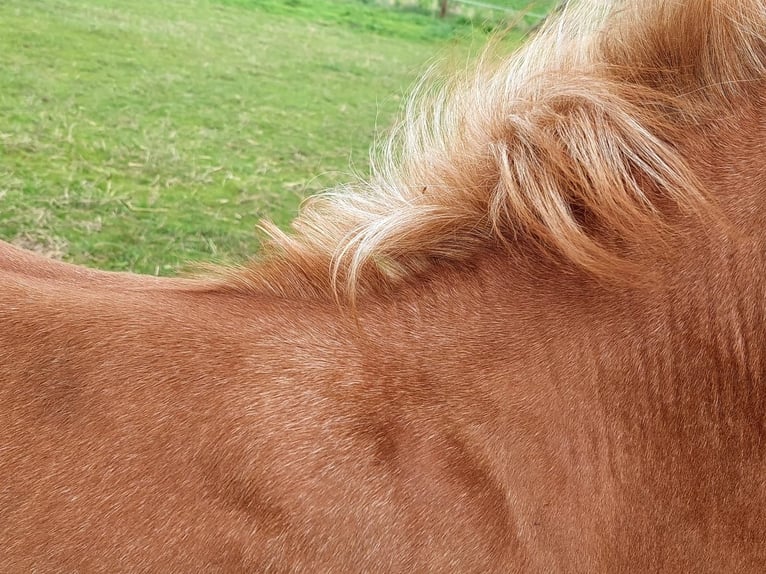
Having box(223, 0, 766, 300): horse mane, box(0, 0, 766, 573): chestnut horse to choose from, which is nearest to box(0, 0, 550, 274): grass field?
box(223, 0, 766, 300): horse mane

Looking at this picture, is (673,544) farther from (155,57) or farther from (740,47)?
(155,57)

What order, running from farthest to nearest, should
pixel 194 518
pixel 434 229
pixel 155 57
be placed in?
pixel 155 57
pixel 434 229
pixel 194 518

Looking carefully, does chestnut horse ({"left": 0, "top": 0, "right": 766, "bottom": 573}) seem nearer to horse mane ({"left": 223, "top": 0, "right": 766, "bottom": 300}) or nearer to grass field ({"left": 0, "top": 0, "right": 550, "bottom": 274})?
horse mane ({"left": 223, "top": 0, "right": 766, "bottom": 300})

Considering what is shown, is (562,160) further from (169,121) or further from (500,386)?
(169,121)

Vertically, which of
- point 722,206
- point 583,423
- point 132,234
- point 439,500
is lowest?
point 132,234

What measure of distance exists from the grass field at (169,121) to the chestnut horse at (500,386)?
1.37 ft

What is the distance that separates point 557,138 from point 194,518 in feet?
2.17

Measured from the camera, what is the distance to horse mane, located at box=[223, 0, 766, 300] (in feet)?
3.11

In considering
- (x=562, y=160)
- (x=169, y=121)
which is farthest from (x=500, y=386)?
(x=169, y=121)

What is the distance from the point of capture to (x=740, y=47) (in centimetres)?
95

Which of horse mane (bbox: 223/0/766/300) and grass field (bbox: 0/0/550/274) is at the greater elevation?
horse mane (bbox: 223/0/766/300)

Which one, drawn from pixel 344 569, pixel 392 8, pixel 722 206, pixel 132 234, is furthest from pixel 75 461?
pixel 392 8

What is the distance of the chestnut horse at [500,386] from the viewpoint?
0.91 metres

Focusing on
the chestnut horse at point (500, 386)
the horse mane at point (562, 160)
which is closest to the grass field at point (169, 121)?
the horse mane at point (562, 160)
